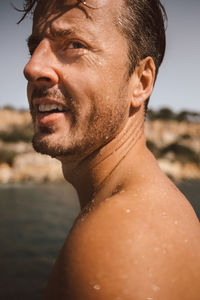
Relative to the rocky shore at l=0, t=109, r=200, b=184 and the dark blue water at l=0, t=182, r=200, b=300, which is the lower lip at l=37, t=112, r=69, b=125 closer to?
the dark blue water at l=0, t=182, r=200, b=300

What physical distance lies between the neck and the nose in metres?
0.55

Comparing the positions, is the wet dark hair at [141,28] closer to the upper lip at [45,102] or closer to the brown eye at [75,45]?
the brown eye at [75,45]

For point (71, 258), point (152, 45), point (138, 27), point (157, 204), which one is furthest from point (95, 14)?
point (71, 258)

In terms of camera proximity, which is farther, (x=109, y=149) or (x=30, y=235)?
(x=30, y=235)

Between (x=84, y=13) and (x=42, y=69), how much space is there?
426 millimetres

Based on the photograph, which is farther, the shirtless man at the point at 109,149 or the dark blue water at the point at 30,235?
the dark blue water at the point at 30,235

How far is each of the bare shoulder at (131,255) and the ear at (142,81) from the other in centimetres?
78

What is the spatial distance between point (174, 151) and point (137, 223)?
40.0 meters

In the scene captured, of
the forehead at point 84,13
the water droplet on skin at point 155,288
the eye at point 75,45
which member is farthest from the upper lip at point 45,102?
the water droplet on skin at point 155,288

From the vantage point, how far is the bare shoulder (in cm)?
125

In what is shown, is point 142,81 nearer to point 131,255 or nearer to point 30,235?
point 131,255

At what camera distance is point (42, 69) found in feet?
6.14

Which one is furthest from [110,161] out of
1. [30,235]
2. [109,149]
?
[30,235]

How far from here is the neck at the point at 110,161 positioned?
1.96 metres
